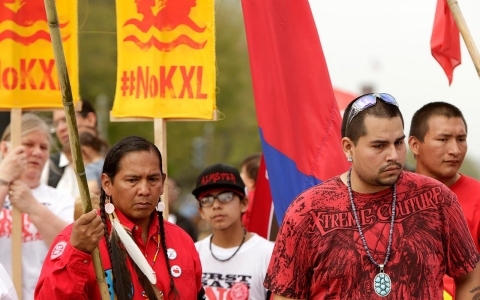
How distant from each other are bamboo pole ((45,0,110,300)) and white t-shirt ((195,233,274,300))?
2.09m

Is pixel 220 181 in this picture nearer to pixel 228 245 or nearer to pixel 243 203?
pixel 243 203

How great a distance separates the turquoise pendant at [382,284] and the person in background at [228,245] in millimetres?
2191

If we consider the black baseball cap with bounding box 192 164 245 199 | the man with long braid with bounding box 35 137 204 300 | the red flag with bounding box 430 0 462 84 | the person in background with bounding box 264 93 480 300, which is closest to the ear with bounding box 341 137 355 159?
the person in background with bounding box 264 93 480 300

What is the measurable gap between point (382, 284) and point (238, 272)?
2335mm

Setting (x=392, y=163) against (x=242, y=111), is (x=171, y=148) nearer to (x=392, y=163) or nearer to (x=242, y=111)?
(x=242, y=111)

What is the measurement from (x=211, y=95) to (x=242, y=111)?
23732mm

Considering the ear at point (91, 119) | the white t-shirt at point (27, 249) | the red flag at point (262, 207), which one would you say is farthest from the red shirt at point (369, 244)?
the ear at point (91, 119)

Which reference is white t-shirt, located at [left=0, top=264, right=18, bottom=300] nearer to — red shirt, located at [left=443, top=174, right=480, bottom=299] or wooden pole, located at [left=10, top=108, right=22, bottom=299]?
wooden pole, located at [left=10, top=108, right=22, bottom=299]

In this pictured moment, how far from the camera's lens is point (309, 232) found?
4664 millimetres

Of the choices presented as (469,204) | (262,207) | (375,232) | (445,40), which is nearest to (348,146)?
(375,232)

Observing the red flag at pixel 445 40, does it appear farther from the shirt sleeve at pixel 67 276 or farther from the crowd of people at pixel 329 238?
the shirt sleeve at pixel 67 276

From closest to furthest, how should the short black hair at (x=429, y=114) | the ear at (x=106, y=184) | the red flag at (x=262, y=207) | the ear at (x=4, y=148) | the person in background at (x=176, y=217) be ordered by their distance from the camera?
1. the ear at (x=106, y=184)
2. the short black hair at (x=429, y=114)
3. the ear at (x=4, y=148)
4. the red flag at (x=262, y=207)
5. the person in background at (x=176, y=217)

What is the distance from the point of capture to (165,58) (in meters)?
6.89

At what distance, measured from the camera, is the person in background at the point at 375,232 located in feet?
15.0
